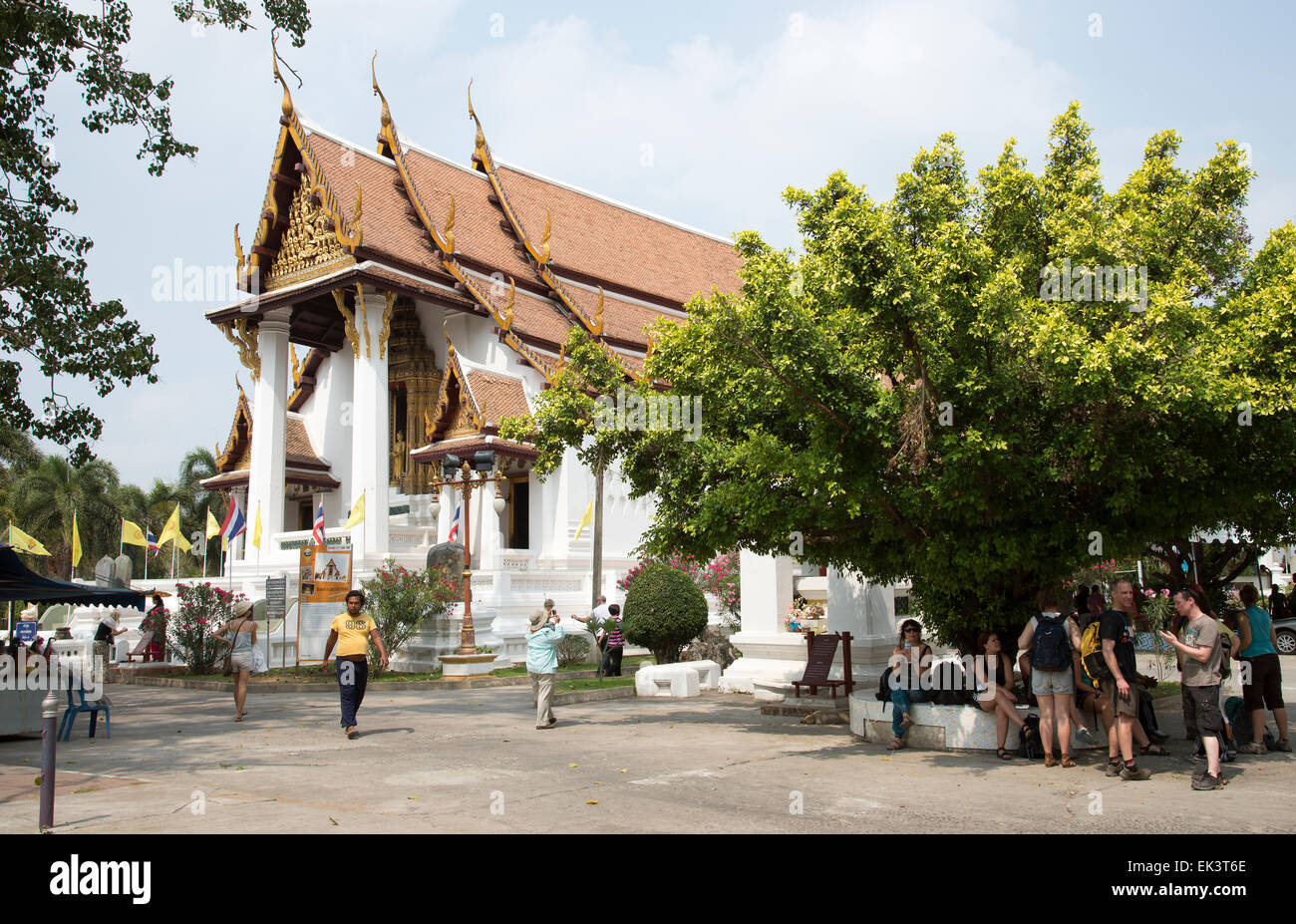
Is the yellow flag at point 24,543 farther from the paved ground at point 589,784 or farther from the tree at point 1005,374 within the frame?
the tree at point 1005,374

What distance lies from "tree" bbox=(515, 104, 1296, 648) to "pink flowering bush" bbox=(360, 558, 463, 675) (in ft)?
32.1

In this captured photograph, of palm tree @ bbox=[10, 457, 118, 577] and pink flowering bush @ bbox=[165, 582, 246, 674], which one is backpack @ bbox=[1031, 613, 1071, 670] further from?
palm tree @ bbox=[10, 457, 118, 577]

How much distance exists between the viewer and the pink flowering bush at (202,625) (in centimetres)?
1903

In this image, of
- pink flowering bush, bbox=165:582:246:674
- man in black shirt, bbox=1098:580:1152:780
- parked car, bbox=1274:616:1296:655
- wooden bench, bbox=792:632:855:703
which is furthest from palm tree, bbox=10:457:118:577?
man in black shirt, bbox=1098:580:1152:780

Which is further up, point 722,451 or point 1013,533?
point 722,451

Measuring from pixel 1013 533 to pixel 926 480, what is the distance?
0.90 metres

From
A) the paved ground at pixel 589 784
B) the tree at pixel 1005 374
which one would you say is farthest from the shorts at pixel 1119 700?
the tree at pixel 1005 374

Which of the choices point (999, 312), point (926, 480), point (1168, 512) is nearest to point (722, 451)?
point (926, 480)

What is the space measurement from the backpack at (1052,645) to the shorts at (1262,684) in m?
2.00

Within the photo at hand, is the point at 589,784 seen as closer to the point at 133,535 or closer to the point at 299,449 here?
the point at 133,535

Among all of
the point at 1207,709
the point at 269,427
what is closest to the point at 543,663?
the point at 1207,709

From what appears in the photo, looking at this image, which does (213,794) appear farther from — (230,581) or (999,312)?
(230,581)

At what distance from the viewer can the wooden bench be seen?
40.2ft
